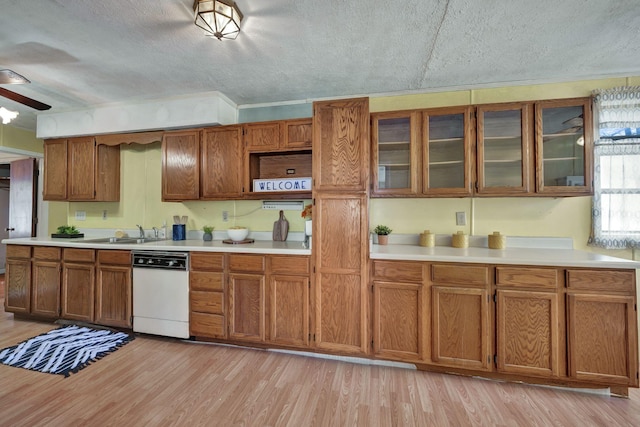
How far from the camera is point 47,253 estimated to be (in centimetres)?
297

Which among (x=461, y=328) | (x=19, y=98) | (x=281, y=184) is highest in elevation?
(x=19, y=98)

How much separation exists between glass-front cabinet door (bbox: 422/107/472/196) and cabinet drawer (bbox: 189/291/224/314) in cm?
210

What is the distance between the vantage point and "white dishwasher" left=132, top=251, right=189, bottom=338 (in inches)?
100

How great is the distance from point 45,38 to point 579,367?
14.6 ft

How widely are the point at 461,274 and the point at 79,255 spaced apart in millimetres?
3677

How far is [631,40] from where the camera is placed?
6.57 feet

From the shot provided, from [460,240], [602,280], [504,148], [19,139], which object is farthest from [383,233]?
[19,139]

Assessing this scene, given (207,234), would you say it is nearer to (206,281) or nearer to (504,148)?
(206,281)

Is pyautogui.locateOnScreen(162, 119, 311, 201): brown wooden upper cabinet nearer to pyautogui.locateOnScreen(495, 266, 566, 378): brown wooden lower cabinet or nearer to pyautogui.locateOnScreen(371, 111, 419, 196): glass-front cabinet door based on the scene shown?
pyautogui.locateOnScreen(371, 111, 419, 196): glass-front cabinet door

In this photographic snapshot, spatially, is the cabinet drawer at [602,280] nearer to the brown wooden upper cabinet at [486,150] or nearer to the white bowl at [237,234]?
the brown wooden upper cabinet at [486,150]

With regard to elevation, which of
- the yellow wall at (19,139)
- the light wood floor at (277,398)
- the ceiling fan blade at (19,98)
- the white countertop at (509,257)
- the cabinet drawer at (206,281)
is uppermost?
the yellow wall at (19,139)

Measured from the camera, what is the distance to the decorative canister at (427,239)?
2561 millimetres

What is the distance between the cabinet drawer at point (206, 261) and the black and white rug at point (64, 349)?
100 centimetres

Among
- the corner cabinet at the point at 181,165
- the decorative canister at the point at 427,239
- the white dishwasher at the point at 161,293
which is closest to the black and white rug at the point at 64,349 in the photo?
the white dishwasher at the point at 161,293
